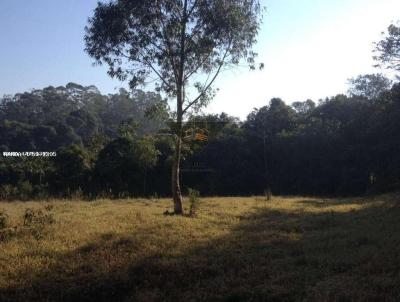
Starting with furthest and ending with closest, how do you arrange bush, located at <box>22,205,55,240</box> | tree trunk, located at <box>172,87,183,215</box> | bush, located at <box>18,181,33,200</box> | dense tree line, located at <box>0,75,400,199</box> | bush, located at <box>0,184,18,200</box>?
dense tree line, located at <box>0,75,400,199</box>, bush, located at <box>18,181,33,200</box>, bush, located at <box>0,184,18,200</box>, tree trunk, located at <box>172,87,183,215</box>, bush, located at <box>22,205,55,240</box>

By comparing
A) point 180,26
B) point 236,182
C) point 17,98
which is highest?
point 17,98

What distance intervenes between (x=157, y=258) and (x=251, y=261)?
173cm

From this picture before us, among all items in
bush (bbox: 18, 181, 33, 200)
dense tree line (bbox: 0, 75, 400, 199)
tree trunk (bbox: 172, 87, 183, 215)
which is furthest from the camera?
dense tree line (bbox: 0, 75, 400, 199)

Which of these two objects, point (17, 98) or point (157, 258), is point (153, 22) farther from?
point (17, 98)

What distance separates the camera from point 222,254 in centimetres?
961

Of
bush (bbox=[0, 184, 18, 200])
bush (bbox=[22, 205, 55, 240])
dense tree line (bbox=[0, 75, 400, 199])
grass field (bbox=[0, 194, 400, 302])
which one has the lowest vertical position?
grass field (bbox=[0, 194, 400, 302])

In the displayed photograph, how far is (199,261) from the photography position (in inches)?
355

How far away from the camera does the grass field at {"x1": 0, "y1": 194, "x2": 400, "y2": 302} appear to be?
23.8ft

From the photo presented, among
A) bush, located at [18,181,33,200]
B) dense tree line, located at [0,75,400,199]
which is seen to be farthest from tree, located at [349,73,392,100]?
bush, located at [18,181,33,200]

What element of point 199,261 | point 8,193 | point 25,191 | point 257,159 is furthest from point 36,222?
point 257,159

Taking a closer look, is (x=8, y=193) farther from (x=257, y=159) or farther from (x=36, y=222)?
(x=257, y=159)

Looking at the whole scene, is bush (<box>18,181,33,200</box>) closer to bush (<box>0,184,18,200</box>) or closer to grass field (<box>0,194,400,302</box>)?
bush (<box>0,184,18,200</box>)

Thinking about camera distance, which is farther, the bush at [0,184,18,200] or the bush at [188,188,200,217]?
the bush at [0,184,18,200]

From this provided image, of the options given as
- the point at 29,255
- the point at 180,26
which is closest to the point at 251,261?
the point at 29,255
